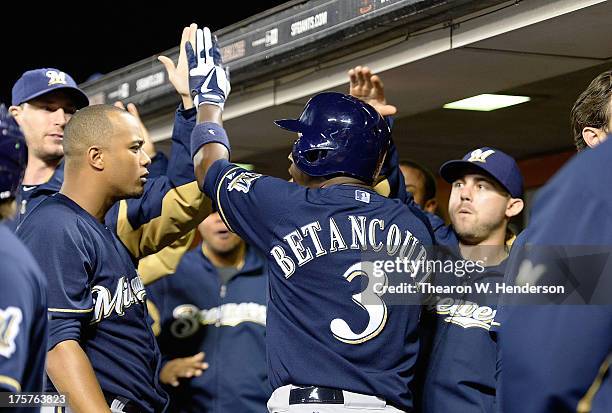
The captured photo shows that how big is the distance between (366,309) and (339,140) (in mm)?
503

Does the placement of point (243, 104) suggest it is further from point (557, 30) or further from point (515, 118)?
point (557, 30)

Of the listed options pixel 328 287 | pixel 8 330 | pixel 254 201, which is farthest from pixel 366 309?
pixel 8 330

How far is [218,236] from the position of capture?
16.3ft

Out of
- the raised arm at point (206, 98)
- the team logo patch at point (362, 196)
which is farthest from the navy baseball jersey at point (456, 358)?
the raised arm at point (206, 98)

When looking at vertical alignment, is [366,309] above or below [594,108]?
below

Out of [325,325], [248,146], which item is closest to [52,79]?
[248,146]

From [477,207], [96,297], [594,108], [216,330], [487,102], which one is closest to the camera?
[594,108]

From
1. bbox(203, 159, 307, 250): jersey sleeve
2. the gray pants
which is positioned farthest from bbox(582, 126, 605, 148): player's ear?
the gray pants

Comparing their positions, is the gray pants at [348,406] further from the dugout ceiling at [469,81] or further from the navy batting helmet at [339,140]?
the dugout ceiling at [469,81]

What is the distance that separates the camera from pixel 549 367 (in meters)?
1.35

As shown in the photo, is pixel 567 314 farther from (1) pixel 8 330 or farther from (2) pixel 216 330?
(2) pixel 216 330

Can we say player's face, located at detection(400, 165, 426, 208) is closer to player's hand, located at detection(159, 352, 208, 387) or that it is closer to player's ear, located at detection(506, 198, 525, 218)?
player's ear, located at detection(506, 198, 525, 218)

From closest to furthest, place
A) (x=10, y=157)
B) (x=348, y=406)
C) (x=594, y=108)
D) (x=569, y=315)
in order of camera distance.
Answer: (x=569, y=315) < (x=10, y=157) < (x=594, y=108) < (x=348, y=406)

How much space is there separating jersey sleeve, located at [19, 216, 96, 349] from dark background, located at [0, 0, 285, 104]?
468 cm
